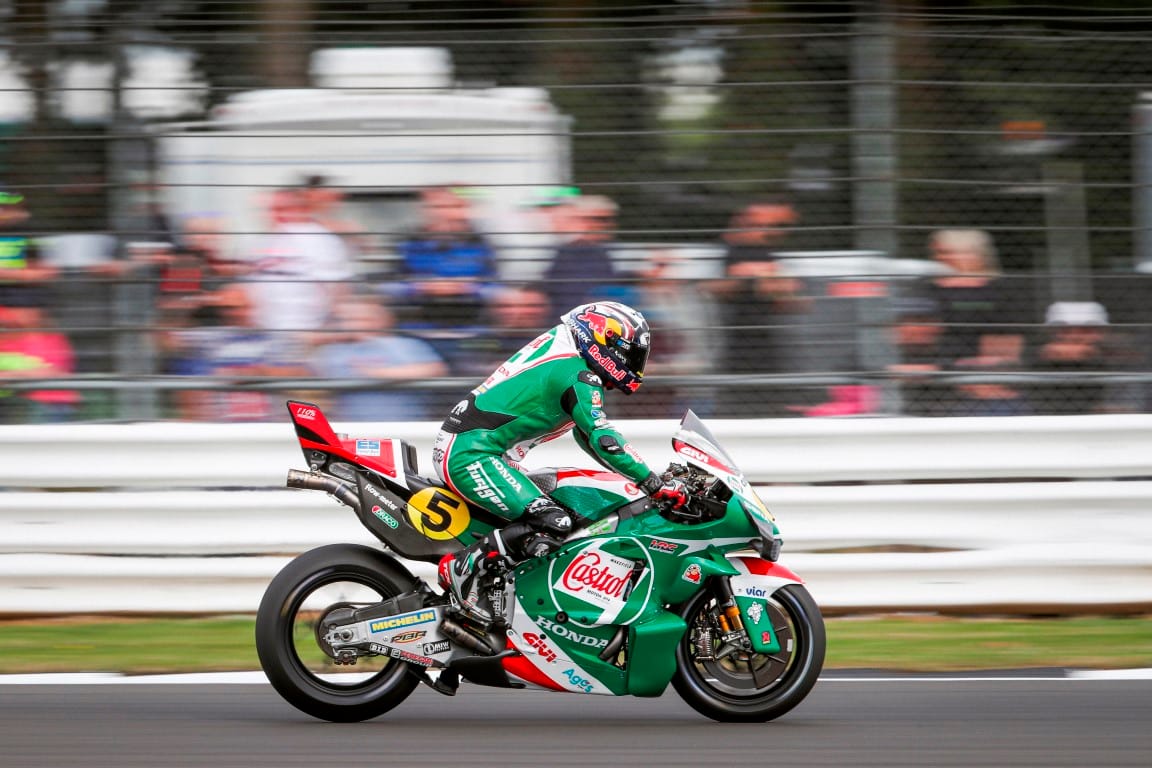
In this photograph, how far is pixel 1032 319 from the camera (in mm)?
7844

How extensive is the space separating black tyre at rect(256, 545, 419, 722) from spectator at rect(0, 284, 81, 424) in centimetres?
263

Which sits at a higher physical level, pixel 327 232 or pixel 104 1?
pixel 104 1

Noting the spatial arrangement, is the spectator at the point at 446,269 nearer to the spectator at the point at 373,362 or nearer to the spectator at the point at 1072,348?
the spectator at the point at 373,362

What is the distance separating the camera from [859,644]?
24.0 ft

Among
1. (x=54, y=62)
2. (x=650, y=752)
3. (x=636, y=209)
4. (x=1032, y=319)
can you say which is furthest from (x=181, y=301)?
(x=1032, y=319)

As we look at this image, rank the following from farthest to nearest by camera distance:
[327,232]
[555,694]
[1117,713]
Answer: [327,232] → [555,694] → [1117,713]

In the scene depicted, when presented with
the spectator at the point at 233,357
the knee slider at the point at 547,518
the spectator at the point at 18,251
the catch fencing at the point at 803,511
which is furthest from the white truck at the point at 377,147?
the knee slider at the point at 547,518

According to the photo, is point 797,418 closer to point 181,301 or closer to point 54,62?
point 181,301

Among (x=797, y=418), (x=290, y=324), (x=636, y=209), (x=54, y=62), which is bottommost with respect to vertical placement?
(x=797, y=418)

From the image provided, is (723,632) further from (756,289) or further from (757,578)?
(756,289)

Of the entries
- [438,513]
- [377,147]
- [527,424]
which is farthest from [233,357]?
[527,424]

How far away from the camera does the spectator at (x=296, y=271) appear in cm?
782

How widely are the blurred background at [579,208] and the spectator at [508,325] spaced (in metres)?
0.02

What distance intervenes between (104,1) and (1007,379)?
16.5 ft
